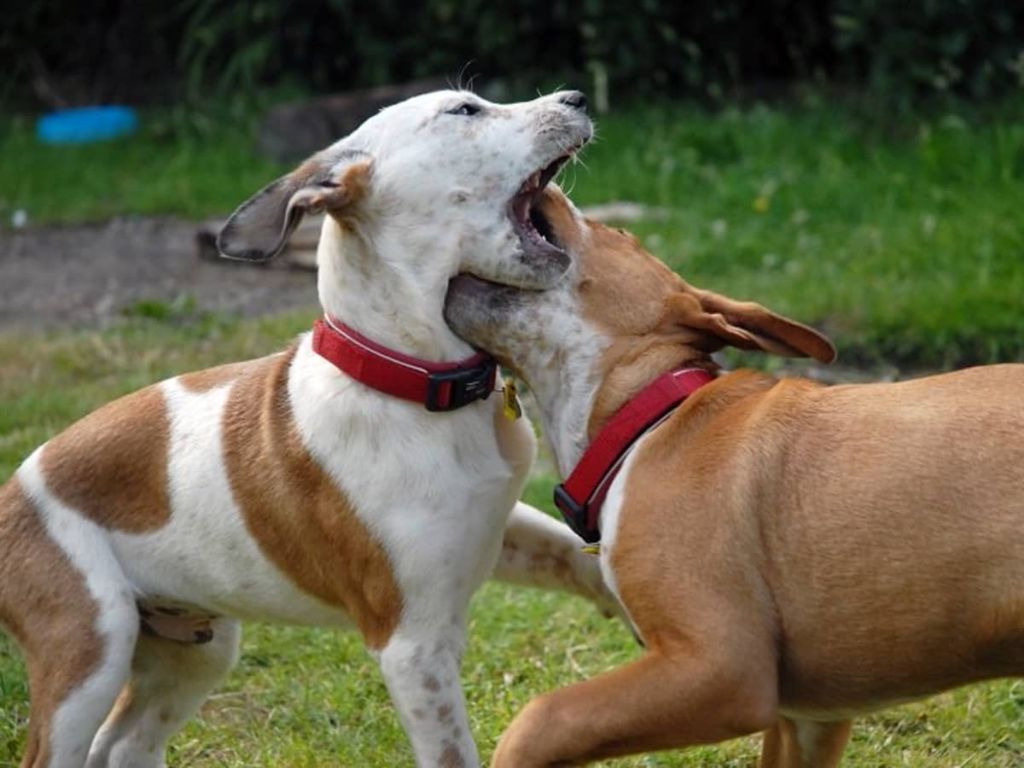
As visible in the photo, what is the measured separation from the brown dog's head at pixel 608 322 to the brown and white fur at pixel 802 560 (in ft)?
0.58

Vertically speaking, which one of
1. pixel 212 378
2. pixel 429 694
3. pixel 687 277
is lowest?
pixel 687 277

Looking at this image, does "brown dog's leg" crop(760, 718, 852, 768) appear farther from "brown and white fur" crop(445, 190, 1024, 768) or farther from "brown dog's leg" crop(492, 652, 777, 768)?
"brown dog's leg" crop(492, 652, 777, 768)

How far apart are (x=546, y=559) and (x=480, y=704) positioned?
459 millimetres

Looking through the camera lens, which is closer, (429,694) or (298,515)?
(429,694)

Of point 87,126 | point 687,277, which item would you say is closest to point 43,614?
point 687,277

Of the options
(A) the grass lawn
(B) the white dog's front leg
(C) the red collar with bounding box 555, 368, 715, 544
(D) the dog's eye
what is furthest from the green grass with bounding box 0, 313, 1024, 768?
(D) the dog's eye

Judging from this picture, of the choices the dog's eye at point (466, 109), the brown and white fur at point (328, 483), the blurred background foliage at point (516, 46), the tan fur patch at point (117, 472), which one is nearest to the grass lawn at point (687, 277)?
the blurred background foliage at point (516, 46)

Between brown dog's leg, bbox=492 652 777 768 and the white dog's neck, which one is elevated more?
the white dog's neck

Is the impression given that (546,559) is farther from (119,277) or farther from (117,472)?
(119,277)

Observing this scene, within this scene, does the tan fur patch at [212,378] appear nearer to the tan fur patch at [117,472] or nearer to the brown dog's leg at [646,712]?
the tan fur patch at [117,472]

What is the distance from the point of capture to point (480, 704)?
4.80 metres

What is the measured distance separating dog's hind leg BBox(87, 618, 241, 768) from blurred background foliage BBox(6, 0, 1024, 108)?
5.98 m

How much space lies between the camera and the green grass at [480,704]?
4.54m

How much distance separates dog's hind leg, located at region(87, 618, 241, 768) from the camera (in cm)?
449
